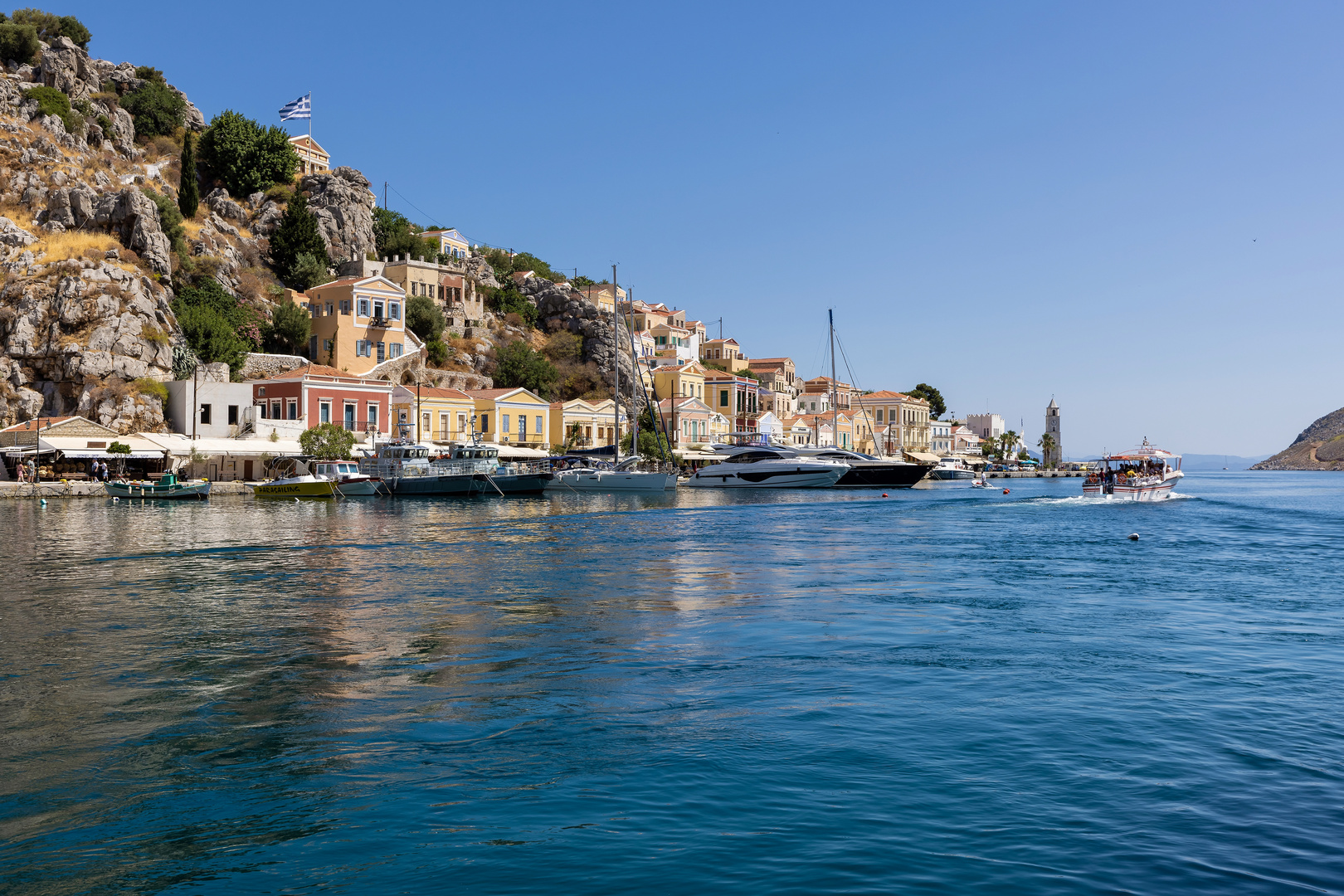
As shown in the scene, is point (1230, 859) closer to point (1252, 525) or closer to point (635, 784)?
point (635, 784)

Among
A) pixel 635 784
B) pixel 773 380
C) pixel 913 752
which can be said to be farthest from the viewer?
pixel 773 380

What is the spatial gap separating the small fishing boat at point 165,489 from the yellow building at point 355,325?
24506mm

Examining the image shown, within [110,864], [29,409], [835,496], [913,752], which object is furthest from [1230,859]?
[29,409]

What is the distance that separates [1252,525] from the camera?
126 ft

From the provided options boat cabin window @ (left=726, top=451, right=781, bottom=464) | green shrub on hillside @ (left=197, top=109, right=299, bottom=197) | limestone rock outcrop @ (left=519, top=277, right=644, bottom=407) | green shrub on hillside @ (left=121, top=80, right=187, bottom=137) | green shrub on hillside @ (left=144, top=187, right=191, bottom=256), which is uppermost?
green shrub on hillside @ (left=121, top=80, right=187, bottom=137)

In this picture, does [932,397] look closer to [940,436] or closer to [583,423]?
[940,436]

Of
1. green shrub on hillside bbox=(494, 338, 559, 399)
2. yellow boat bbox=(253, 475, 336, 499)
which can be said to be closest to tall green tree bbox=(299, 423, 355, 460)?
yellow boat bbox=(253, 475, 336, 499)

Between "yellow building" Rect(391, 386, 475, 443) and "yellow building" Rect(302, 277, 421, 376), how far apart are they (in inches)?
189

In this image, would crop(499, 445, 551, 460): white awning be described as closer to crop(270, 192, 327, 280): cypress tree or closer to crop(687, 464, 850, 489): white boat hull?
crop(687, 464, 850, 489): white boat hull

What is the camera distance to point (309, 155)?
322ft

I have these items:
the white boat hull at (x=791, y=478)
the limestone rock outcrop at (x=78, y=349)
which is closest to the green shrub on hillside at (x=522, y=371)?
the white boat hull at (x=791, y=478)

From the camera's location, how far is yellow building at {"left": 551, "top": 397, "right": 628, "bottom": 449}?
80.8m

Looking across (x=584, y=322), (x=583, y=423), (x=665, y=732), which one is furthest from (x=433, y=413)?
(x=665, y=732)

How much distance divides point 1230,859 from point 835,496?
170 feet
